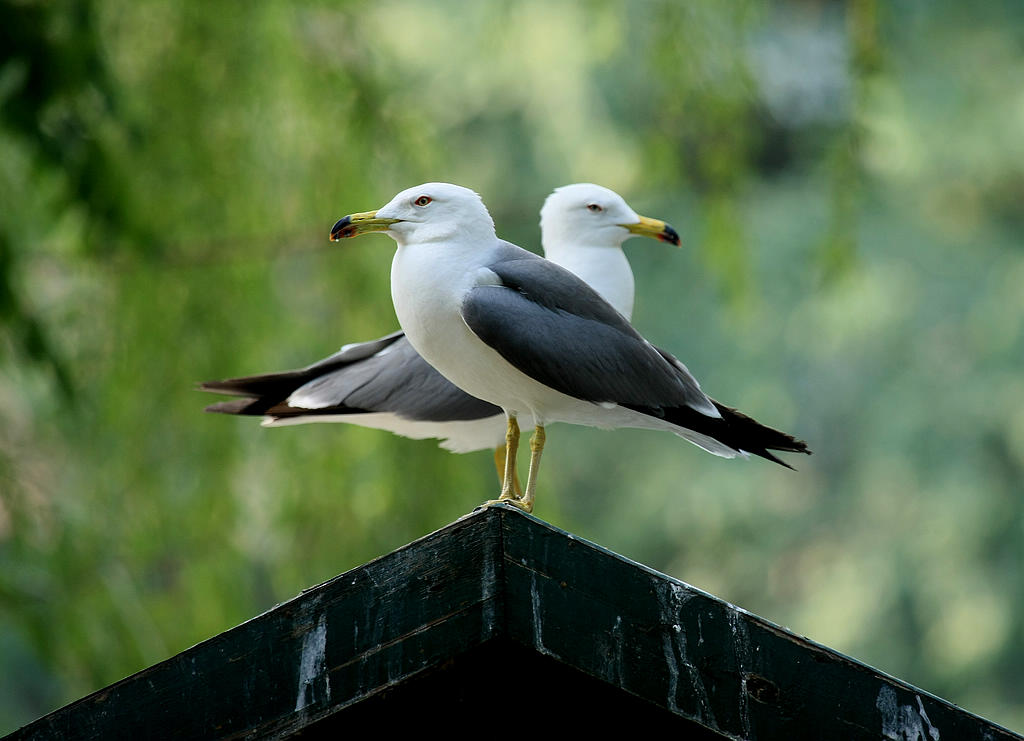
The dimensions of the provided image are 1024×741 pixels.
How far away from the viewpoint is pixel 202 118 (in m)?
3.52

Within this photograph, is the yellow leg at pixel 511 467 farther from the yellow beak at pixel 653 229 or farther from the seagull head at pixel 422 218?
the yellow beak at pixel 653 229

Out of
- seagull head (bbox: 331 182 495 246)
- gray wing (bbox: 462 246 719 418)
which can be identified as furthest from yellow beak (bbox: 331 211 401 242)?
gray wing (bbox: 462 246 719 418)

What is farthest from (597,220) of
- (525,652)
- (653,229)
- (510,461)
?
(525,652)

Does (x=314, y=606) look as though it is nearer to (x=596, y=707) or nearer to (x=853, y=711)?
(x=596, y=707)

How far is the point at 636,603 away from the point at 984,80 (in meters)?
7.92

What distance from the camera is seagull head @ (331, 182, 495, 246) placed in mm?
A: 1972

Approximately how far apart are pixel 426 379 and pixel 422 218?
34.4 inches

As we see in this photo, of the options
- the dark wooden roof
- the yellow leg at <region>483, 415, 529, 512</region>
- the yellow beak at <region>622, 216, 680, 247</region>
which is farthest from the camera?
the yellow beak at <region>622, 216, 680, 247</region>

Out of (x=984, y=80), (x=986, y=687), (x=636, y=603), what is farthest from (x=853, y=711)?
(x=984, y=80)

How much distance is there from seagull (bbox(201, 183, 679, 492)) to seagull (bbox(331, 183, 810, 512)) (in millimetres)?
436

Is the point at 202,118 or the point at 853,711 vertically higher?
the point at 202,118

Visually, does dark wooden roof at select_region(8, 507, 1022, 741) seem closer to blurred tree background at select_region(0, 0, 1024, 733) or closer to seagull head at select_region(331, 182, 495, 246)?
seagull head at select_region(331, 182, 495, 246)

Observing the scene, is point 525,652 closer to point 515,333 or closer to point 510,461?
point 515,333

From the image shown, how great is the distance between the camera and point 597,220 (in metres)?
2.59
